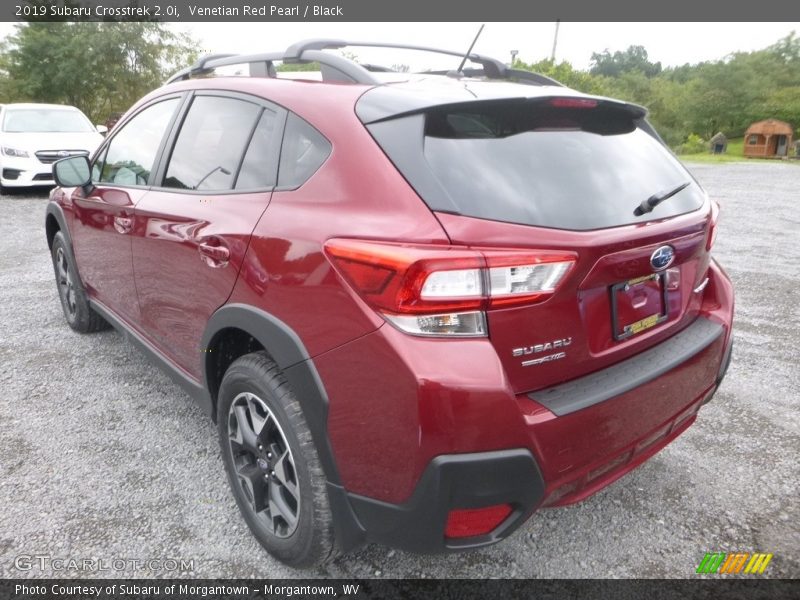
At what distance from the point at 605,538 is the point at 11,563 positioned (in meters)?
2.22

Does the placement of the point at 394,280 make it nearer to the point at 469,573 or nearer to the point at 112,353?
the point at 469,573

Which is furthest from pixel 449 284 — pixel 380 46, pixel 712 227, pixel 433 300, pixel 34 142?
pixel 34 142

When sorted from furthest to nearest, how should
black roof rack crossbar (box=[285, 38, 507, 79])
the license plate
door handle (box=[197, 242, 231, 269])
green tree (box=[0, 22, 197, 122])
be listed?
1. green tree (box=[0, 22, 197, 122])
2. black roof rack crossbar (box=[285, 38, 507, 79])
3. door handle (box=[197, 242, 231, 269])
4. the license plate

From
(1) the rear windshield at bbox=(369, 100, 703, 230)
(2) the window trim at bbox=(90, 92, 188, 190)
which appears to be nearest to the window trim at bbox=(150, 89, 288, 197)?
(2) the window trim at bbox=(90, 92, 188, 190)

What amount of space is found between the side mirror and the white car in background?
25.1 ft

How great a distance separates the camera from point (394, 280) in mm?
1504

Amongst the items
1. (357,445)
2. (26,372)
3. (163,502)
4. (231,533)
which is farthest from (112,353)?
(357,445)

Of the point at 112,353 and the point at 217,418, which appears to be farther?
the point at 112,353

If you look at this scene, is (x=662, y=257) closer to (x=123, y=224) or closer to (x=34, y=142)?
(x=123, y=224)

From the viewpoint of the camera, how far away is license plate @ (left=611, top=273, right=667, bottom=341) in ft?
5.72

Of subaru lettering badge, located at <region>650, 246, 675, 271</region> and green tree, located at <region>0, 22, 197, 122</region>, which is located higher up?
green tree, located at <region>0, 22, 197, 122</region>

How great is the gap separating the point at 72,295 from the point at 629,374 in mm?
3931

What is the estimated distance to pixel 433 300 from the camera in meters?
1.49

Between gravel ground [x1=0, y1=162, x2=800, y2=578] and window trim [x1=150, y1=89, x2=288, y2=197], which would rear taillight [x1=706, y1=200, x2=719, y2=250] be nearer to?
gravel ground [x1=0, y1=162, x2=800, y2=578]
